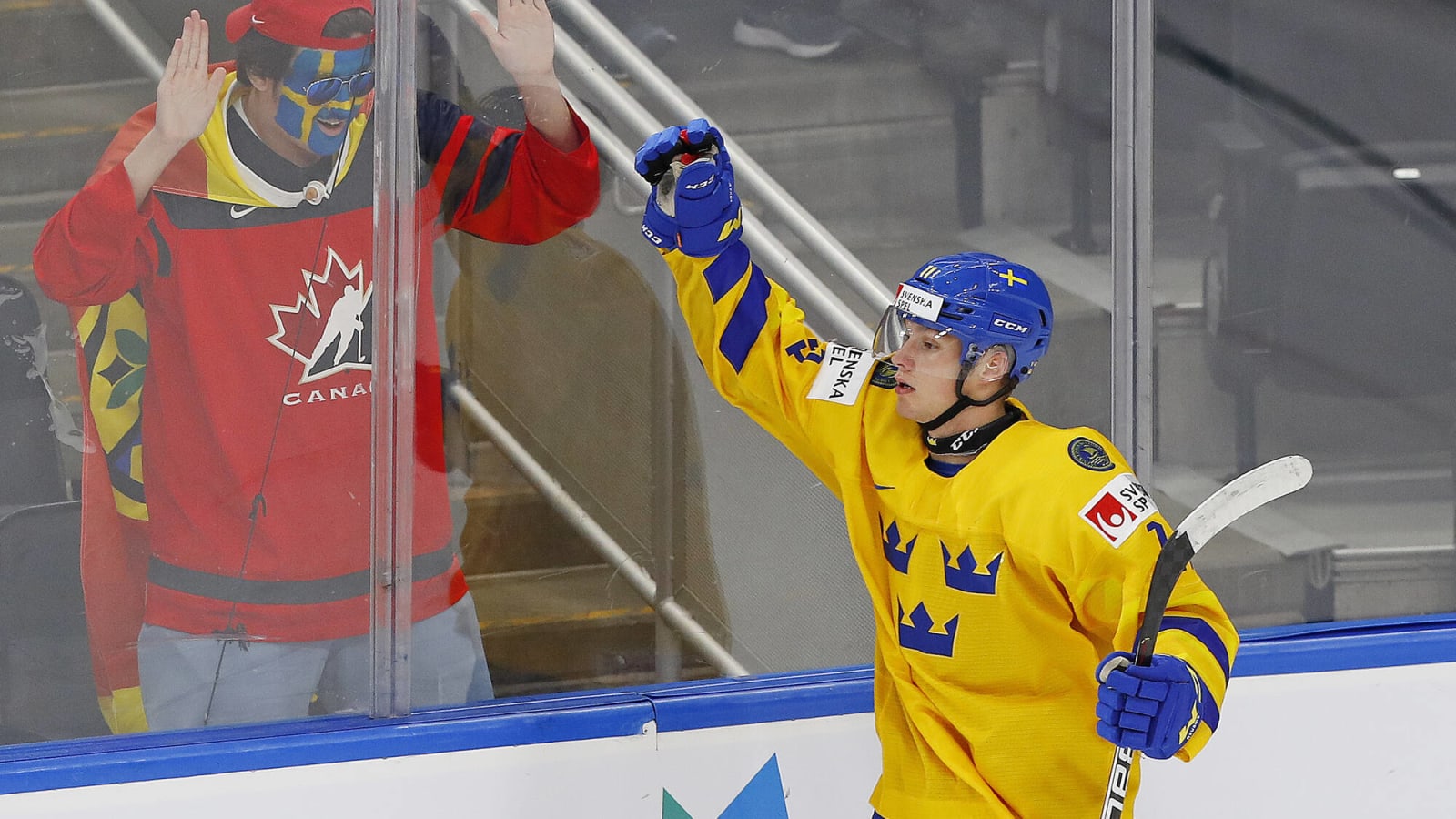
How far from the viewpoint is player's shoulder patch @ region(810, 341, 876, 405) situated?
1.97 meters

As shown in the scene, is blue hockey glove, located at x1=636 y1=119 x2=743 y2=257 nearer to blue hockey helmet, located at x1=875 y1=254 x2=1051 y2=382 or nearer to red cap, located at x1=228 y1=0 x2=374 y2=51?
blue hockey helmet, located at x1=875 y1=254 x2=1051 y2=382

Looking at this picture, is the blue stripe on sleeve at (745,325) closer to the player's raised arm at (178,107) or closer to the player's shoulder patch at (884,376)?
the player's shoulder patch at (884,376)

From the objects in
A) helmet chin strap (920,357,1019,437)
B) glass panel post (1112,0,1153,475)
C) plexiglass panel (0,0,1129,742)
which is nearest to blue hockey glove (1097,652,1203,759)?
helmet chin strap (920,357,1019,437)

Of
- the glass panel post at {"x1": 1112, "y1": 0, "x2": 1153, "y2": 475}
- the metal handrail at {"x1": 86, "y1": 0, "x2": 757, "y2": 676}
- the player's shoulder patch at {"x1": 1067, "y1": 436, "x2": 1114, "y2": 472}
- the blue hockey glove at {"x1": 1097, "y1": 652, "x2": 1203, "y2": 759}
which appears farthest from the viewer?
the glass panel post at {"x1": 1112, "y1": 0, "x2": 1153, "y2": 475}

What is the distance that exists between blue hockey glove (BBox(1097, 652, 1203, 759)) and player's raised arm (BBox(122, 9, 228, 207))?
4.50ft

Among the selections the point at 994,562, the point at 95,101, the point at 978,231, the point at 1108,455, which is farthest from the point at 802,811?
the point at 95,101

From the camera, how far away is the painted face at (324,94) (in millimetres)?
1984

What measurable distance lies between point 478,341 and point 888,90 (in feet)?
2.49

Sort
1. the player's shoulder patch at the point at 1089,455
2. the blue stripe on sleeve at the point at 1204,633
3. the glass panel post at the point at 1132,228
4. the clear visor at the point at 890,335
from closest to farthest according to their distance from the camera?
1. the blue stripe on sleeve at the point at 1204,633
2. the player's shoulder patch at the point at 1089,455
3. the clear visor at the point at 890,335
4. the glass panel post at the point at 1132,228

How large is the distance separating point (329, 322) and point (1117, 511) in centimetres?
112

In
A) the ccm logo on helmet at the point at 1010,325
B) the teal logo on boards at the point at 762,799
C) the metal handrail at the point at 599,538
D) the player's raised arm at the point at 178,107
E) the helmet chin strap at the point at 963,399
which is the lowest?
the teal logo on boards at the point at 762,799

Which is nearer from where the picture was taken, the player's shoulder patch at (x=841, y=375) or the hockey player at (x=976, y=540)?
the hockey player at (x=976, y=540)

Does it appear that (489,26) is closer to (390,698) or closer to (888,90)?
(888,90)

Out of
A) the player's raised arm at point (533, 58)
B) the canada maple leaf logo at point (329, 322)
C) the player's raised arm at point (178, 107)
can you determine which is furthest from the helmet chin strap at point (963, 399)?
the player's raised arm at point (178, 107)
